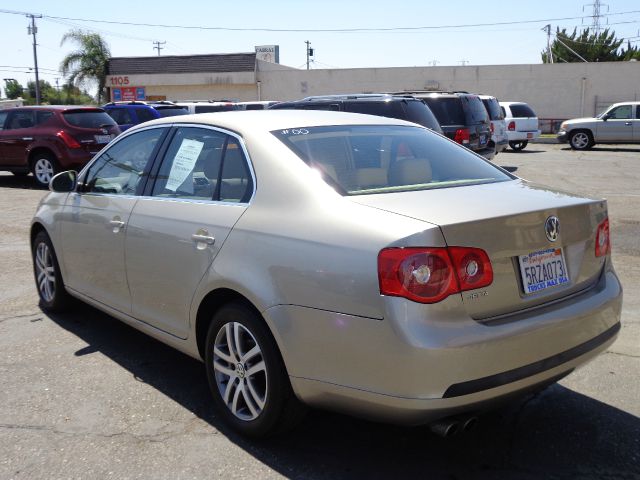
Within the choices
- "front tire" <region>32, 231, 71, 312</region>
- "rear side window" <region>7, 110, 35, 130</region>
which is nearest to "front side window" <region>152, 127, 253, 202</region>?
"front tire" <region>32, 231, 71, 312</region>

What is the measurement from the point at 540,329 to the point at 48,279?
4194mm

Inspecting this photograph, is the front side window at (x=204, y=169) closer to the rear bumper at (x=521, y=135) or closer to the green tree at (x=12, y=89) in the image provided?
the rear bumper at (x=521, y=135)

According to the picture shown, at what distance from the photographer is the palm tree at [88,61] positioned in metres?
43.0

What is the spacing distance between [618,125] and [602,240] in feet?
77.8

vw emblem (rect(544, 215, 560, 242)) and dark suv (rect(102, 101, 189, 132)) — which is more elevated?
dark suv (rect(102, 101, 189, 132))

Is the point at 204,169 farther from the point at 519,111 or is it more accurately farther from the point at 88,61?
the point at 88,61

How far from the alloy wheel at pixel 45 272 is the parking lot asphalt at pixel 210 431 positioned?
20.3 inches

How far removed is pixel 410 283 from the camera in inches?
110

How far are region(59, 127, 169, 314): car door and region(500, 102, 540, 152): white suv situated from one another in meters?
21.0

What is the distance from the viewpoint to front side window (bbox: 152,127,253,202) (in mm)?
3738

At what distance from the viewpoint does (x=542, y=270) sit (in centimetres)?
316

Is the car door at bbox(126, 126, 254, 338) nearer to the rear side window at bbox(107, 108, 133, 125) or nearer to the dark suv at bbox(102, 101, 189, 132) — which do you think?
the dark suv at bbox(102, 101, 189, 132)

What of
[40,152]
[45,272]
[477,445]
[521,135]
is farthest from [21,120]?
[521,135]

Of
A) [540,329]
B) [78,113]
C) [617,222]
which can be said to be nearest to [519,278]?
[540,329]
